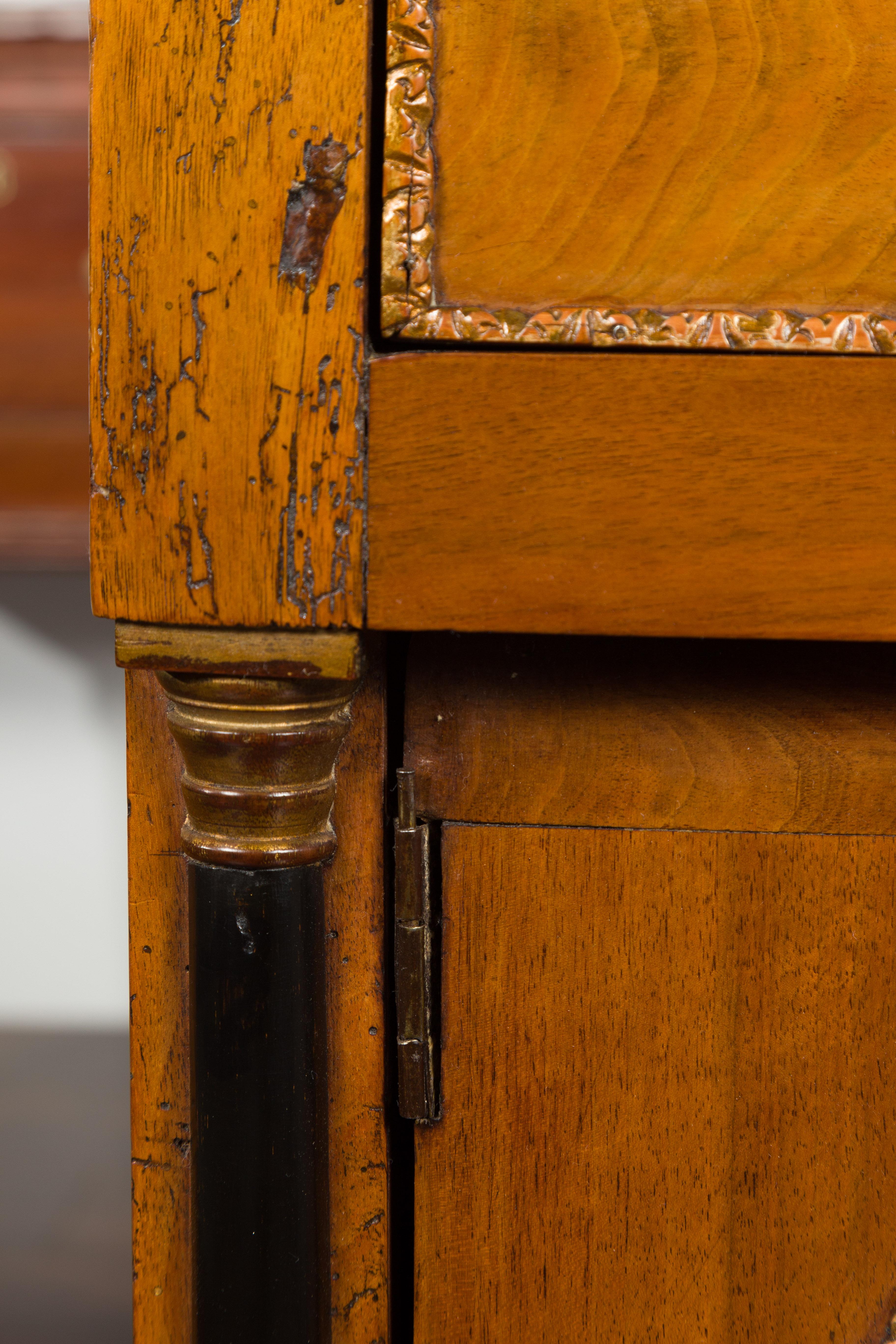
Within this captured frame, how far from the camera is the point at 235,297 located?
31cm

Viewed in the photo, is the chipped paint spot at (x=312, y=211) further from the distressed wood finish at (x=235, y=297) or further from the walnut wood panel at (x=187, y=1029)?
the walnut wood panel at (x=187, y=1029)

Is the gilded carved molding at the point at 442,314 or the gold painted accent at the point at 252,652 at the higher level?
the gilded carved molding at the point at 442,314

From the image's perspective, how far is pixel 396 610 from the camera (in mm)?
319

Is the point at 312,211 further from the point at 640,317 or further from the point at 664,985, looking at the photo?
the point at 664,985

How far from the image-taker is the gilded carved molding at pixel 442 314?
31 centimetres

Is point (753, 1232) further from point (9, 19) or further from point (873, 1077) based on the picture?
point (9, 19)

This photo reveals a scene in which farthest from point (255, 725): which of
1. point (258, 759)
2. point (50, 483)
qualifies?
point (50, 483)

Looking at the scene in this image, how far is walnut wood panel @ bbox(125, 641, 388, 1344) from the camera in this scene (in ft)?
1.21

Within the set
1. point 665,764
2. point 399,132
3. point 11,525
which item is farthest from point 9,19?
point 665,764

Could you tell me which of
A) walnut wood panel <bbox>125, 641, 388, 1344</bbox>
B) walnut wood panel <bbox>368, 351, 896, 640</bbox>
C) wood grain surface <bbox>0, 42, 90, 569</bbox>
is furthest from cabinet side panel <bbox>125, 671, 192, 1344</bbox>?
wood grain surface <bbox>0, 42, 90, 569</bbox>

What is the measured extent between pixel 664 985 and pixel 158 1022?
6.6 inches

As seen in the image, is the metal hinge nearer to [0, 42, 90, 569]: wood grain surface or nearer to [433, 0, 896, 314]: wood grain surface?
[433, 0, 896, 314]: wood grain surface

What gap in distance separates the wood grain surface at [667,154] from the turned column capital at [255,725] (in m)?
0.11

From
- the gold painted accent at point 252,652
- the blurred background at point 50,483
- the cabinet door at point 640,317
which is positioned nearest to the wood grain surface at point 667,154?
the cabinet door at point 640,317
